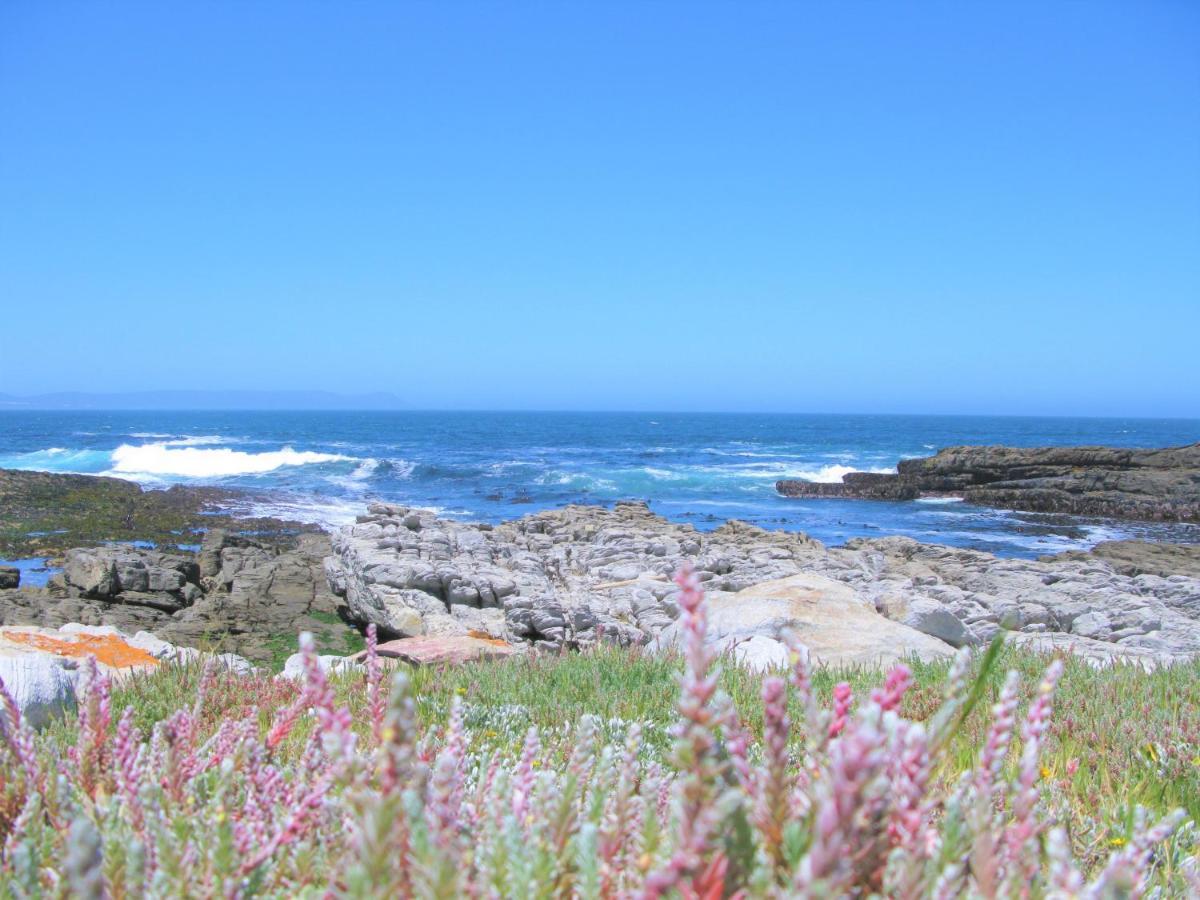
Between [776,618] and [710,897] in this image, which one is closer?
[710,897]

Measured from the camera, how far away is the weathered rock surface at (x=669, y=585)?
1210 cm

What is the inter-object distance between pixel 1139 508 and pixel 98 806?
139 ft

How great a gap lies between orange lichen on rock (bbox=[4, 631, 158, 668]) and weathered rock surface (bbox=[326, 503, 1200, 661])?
13.4ft

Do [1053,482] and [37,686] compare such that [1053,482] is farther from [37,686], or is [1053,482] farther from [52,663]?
[37,686]

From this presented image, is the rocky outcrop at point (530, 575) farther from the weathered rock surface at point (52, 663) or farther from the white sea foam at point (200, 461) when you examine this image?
the white sea foam at point (200, 461)

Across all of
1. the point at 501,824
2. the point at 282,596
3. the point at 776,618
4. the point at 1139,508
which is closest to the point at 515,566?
the point at 282,596

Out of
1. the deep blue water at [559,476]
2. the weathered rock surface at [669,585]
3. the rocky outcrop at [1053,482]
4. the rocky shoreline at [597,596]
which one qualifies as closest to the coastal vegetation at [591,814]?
the rocky shoreline at [597,596]

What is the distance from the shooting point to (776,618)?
9.08 metres

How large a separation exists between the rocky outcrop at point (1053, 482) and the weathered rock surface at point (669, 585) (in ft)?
54.7

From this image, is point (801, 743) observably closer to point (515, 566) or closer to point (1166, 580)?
point (515, 566)

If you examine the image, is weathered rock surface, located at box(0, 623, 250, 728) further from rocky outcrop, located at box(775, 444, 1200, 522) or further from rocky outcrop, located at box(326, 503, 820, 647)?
rocky outcrop, located at box(775, 444, 1200, 522)

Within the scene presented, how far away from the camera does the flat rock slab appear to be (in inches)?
300

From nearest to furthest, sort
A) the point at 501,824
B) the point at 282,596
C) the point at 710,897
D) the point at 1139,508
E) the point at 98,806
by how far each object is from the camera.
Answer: the point at 710,897 → the point at 501,824 → the point at 98,806 → the point at 282,596 → the point at 1139,508

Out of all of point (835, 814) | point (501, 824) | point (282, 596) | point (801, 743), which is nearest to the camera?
point (835, 814)
